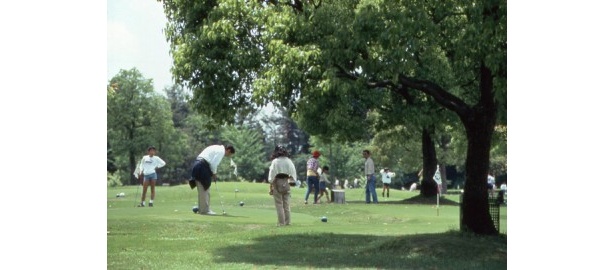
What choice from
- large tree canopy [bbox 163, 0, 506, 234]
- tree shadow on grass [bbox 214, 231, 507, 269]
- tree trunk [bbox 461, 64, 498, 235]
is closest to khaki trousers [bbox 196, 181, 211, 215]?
tree shadow on grass [bbox 214, 231, 507, 269]

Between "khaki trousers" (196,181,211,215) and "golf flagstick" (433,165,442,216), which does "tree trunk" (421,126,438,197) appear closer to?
"golf flagstick" (433,165,442,216)

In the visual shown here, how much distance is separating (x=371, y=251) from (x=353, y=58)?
6.43 feet

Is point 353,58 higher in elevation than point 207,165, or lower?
higher

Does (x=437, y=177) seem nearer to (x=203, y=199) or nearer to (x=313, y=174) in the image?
(x=313, y=174)

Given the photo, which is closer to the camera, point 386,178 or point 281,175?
point 386,178

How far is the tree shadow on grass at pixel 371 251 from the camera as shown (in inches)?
414

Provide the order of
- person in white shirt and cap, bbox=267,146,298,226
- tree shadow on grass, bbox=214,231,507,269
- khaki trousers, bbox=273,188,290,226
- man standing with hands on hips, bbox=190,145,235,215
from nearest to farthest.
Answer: tree shadow on grass, bbox=214,231,507,269 → man standing with hands on hips, bbox=190,145,235,215 → person in white shirt and cap, bbox=267,146,298,226 → khaki trousers, bbox=273,188,290,226

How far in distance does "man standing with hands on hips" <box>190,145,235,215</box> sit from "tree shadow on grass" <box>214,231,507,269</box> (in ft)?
2.34

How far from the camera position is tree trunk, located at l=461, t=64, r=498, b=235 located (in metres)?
10.9

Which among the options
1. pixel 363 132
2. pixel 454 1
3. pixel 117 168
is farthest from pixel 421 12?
pixel 117 168

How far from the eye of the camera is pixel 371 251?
10727mm


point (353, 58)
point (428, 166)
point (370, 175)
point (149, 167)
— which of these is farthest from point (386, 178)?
point (149, 167)
